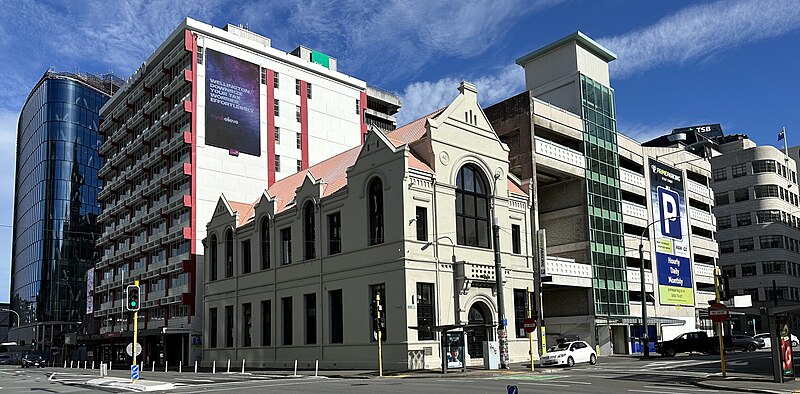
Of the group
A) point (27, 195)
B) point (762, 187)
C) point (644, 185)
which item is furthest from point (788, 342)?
point (27, 195)

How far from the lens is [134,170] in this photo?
81125 mm

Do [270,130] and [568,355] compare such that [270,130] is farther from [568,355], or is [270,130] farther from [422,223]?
[568,355]

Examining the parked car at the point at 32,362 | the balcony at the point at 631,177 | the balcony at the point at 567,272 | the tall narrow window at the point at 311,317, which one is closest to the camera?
the tall narrow window at the point at 311,317

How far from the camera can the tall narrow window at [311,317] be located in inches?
1908

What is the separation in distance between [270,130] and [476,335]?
37802 mm

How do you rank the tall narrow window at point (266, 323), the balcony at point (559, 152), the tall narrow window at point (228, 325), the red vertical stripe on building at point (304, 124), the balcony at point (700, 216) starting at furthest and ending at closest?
1. the red vertical stripe on building at point (304, 124)
2. the balcony at point (700, 216)
3. the tall narrow window at point (228, 325)
4. the balcony at point (559, 152)
5. the tall narrow window at point (266, 323)

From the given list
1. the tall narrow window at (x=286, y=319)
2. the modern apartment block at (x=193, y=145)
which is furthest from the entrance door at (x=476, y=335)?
the modern apartment block at (x=193, y=145)

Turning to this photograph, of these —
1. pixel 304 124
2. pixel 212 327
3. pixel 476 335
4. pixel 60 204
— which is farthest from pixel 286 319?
pixel 60 204

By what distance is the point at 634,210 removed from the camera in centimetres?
6438

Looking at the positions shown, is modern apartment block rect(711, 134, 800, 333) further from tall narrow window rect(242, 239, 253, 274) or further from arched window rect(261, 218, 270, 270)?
tall narrow window rect(242, 239, 253, 274)

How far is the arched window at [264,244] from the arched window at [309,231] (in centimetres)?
577

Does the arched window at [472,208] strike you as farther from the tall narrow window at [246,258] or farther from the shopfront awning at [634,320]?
the tall narrow window at [246,258]

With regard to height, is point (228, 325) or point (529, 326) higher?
point (228, 325)

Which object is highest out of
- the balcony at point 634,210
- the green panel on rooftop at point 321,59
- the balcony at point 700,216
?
the green panel on rooftop at point 321,59
